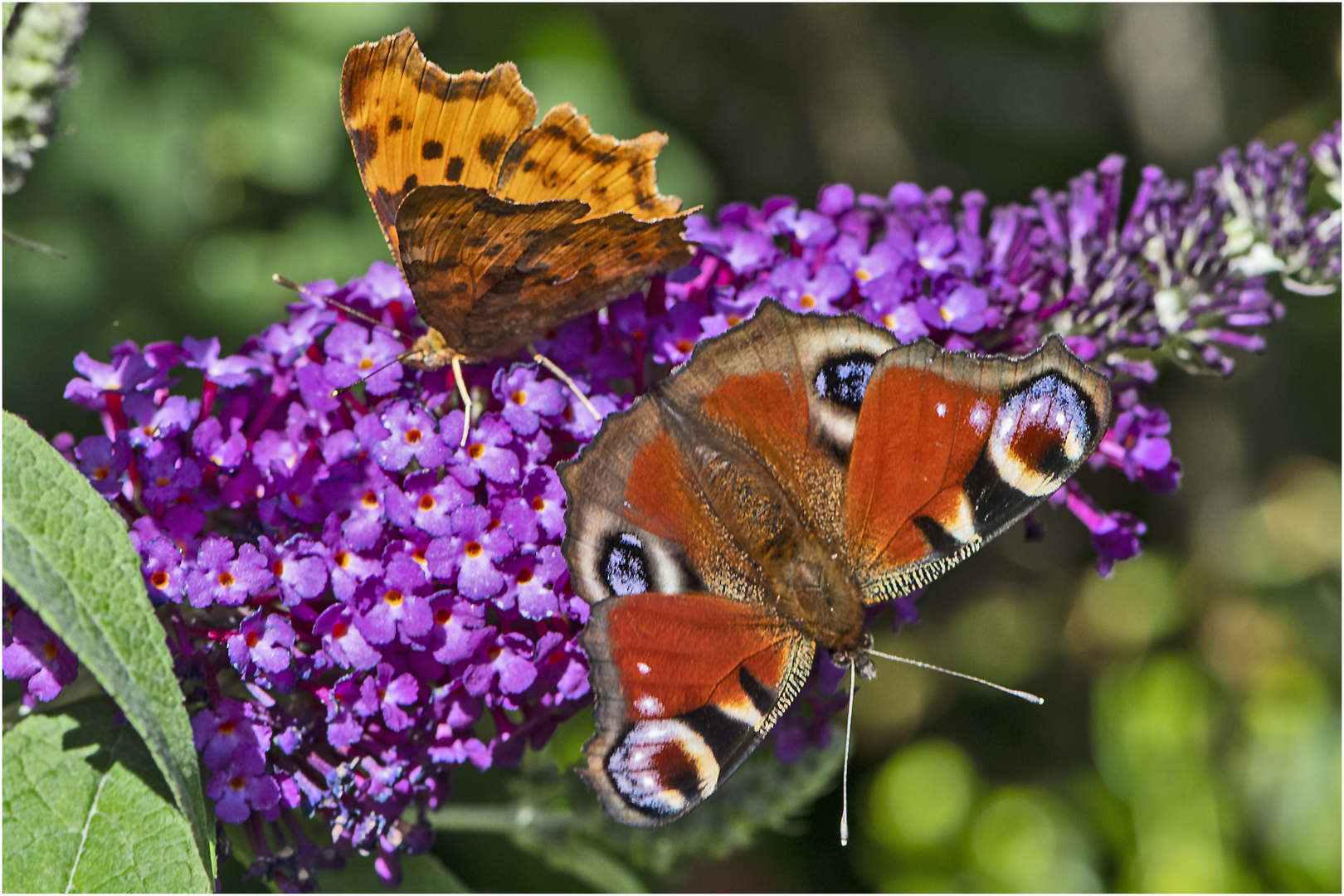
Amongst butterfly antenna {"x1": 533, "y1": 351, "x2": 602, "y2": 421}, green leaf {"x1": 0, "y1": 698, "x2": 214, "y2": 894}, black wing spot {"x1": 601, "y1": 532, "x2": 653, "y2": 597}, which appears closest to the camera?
green leaf {"x1": 0, "y1": 698, "x2": 214, "y2": 894}

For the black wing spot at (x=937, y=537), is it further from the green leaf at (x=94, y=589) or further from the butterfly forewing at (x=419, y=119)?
the green leaf at (x=94, y=589)

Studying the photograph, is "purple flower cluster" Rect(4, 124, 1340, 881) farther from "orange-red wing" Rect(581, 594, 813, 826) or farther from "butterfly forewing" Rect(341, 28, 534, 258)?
"butterfly forewing" Rect(341, 28, 534, 258)

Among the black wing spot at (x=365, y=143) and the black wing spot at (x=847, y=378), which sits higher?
the black wing spot at (x=365, y=143)

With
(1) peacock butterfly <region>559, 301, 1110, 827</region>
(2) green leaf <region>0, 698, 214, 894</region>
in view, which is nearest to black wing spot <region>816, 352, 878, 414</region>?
(1) peacock butterfly <region>559, 301, 1110, 827</region>

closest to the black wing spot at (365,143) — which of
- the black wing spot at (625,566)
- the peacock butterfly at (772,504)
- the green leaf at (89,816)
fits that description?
the peacock butterfly at (772,504)

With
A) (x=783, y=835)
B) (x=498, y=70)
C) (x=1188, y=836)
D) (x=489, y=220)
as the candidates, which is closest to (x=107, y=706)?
(x=489, y=220)

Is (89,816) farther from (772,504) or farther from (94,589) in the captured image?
(772,504)

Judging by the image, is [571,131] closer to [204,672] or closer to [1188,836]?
[204,672]
